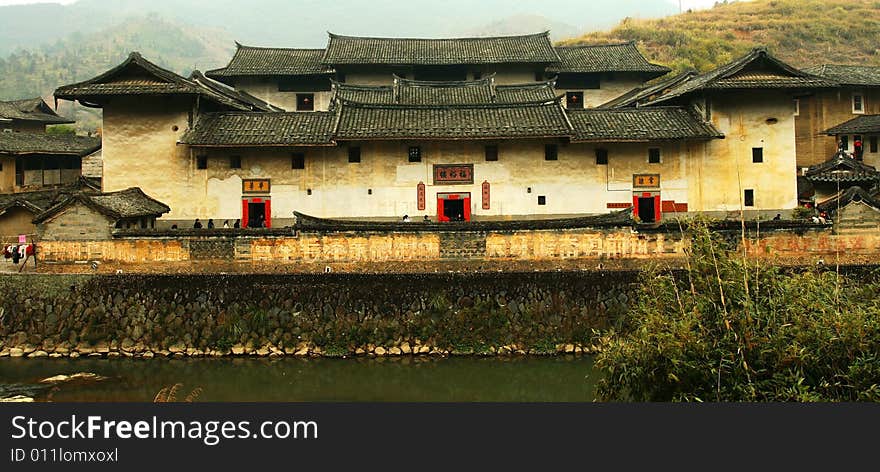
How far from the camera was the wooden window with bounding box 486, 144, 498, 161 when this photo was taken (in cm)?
2967

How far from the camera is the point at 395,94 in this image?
34406 mm

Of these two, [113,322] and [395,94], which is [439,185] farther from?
[113,322]

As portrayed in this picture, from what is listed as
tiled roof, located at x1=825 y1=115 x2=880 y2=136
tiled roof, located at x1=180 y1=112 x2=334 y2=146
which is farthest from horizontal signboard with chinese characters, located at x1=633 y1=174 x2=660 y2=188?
tiled roof, located at x1=180 y1=112 x2=334 y2=146

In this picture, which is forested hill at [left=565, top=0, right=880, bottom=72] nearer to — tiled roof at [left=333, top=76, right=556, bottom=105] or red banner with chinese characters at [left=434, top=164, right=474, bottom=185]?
tiled roof at [left=333, top=76, right=556, bottom=105]

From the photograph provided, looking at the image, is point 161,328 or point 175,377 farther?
point 161,328

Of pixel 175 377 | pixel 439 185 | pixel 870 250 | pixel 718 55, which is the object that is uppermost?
pixel 718 55

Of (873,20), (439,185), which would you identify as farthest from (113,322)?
(873,20)

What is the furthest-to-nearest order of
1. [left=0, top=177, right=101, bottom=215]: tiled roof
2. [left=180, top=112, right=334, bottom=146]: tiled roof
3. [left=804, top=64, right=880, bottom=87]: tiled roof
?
[left=804, top=64, right=880, bottom=87]: tiled roof → [left=0, top=177, right=101, bottom=215]: tiled roof → [left=180, top=112, right=334, bottom=146]: tiled roof

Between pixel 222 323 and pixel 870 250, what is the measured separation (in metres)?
18.0

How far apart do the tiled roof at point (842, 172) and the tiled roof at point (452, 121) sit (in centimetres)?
915

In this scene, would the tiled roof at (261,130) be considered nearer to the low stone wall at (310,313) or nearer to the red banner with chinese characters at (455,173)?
the red banner with chinese characters at (455,173)

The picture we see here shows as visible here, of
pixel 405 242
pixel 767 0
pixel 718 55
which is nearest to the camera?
pixel 405 242

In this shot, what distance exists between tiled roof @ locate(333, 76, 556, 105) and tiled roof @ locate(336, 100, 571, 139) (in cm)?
356

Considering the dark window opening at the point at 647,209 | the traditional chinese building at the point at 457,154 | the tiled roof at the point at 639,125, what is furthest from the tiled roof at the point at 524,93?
the dark window opening at the point at 647,209
